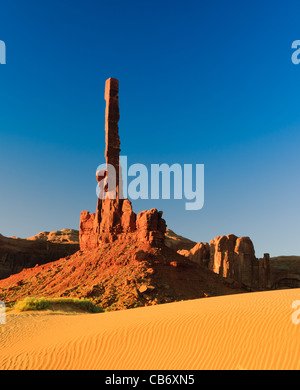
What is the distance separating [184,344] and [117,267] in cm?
2058

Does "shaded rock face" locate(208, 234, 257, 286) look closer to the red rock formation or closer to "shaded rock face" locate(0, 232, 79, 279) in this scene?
the red rock formation

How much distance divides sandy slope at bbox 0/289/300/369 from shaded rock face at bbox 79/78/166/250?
64.1 ft

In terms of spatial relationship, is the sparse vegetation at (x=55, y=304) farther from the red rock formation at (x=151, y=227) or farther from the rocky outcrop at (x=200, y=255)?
the rocky outcrop at (x=200, y=255)

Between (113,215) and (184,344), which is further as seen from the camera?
(113,215)

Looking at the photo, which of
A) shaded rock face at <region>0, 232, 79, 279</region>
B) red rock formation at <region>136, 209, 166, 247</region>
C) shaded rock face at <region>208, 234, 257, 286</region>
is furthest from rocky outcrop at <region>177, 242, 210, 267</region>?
shaded rock face at <region>0, 232, 79, 279</region>

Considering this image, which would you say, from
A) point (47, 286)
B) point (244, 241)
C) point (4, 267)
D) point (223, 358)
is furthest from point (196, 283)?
point (4, 267)

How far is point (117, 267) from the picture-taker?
2892 cm

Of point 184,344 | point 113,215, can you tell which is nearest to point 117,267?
point 113,215

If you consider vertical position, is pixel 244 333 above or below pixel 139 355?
above

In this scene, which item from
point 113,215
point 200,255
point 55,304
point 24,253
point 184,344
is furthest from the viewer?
point 24,253

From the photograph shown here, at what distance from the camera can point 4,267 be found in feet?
178

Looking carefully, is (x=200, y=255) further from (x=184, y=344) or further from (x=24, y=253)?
(x=184, y=344)
